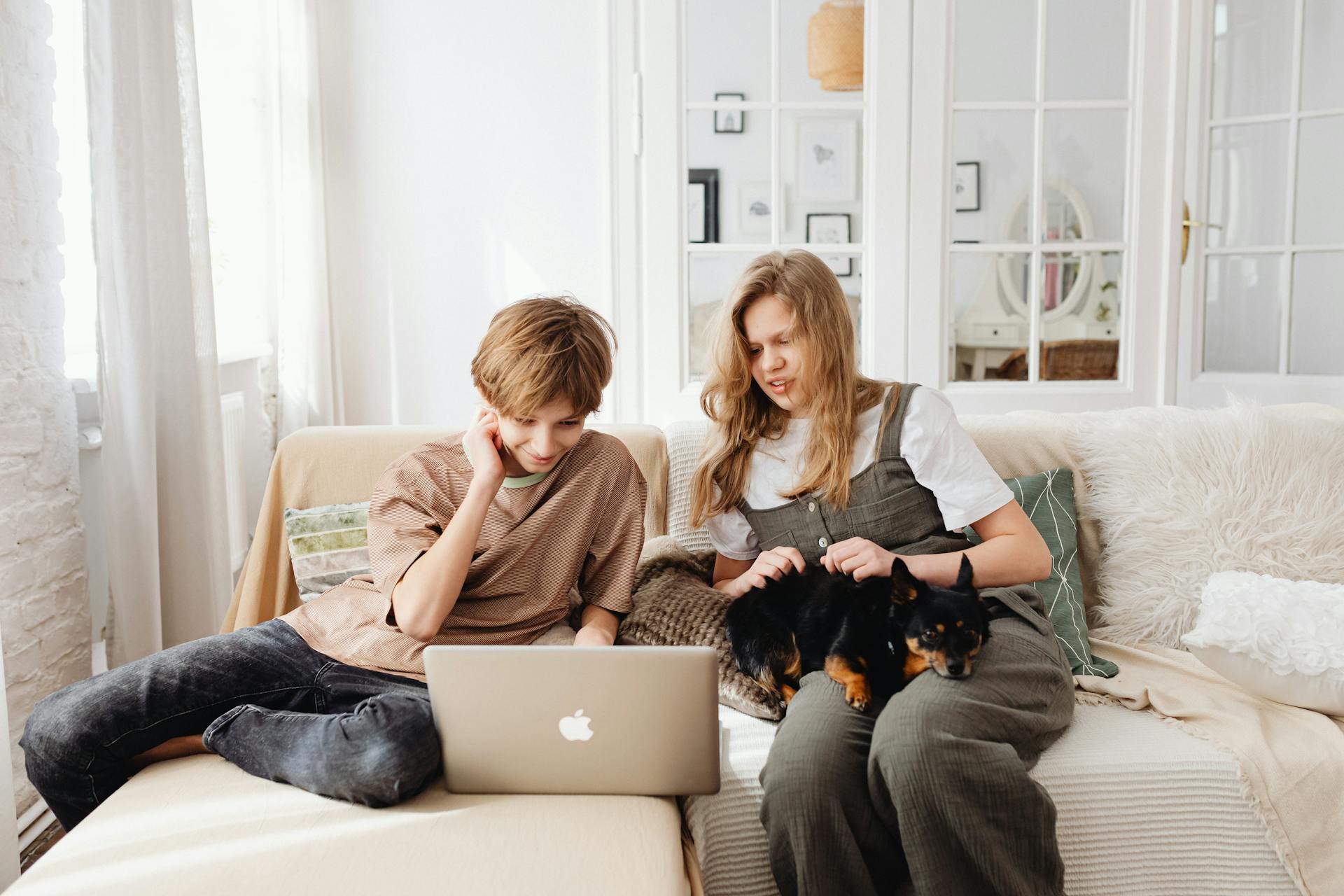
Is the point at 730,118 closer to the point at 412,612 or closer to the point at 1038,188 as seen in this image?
the point at 1038,188

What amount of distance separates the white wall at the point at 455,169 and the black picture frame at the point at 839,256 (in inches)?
25.6

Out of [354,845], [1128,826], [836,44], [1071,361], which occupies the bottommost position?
[1128,826]

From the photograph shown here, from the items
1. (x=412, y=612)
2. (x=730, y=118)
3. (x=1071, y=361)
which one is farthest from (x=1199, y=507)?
(x=730, y=118)

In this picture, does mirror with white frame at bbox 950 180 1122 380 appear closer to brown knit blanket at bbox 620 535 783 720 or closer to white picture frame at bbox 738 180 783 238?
white picture frame at bbox 738 180 783 238

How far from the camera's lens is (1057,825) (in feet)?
4.53

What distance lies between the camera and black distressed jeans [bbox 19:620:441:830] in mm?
1195

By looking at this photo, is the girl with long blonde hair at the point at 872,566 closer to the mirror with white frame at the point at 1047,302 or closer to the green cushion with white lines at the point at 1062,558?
the green cushion with white lines at the point at 1062,558

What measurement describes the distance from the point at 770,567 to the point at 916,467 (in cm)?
31

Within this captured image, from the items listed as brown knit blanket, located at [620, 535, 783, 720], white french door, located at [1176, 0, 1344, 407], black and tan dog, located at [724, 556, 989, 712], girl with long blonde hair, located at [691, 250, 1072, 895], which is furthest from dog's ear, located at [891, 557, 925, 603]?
white french door, located at [1176, 0, 1344, 407]

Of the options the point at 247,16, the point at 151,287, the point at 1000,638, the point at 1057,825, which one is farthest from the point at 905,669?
the point at 247,16

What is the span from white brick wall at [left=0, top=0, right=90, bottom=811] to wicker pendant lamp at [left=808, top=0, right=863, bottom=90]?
212cm

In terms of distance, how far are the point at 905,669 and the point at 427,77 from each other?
2.69 metres

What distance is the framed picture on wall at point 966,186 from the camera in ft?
10.5

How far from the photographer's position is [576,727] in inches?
45.5
